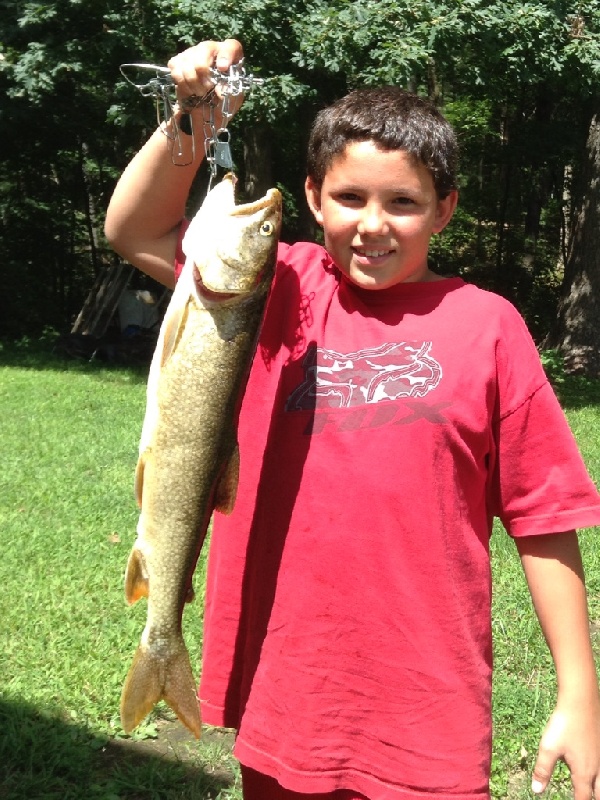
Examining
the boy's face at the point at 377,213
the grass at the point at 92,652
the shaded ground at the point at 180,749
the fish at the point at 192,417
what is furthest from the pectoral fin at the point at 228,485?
the shaded ground at the point at 180,749

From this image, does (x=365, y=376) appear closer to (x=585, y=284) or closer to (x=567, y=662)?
(x=567, y=662)

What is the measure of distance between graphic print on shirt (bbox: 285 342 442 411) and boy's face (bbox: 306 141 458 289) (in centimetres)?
16

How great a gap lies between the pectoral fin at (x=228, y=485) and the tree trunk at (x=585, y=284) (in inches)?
504

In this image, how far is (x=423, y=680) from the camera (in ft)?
6.30

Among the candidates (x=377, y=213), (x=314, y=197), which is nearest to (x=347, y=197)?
(x=377, y=213)

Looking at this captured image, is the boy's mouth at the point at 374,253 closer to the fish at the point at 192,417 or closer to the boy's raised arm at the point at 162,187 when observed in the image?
the fish at the point at 192,417

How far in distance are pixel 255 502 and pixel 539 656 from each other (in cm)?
286

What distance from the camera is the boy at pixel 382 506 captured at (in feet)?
6.32

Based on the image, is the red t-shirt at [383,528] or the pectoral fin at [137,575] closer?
the red t-shirt at [383,528]

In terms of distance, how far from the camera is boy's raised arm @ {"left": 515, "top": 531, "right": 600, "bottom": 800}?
1.95 metres

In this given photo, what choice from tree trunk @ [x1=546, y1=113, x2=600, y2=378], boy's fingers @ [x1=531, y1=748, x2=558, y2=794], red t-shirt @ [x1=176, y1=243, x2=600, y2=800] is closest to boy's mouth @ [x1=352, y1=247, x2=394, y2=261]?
red t-shirt @ [x1=176, y1=243, x2=600, y2=800]

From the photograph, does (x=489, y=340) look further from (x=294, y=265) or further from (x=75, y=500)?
(x=75, y=500)

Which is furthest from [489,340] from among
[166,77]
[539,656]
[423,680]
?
[539,656]

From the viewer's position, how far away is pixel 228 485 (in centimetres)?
203
